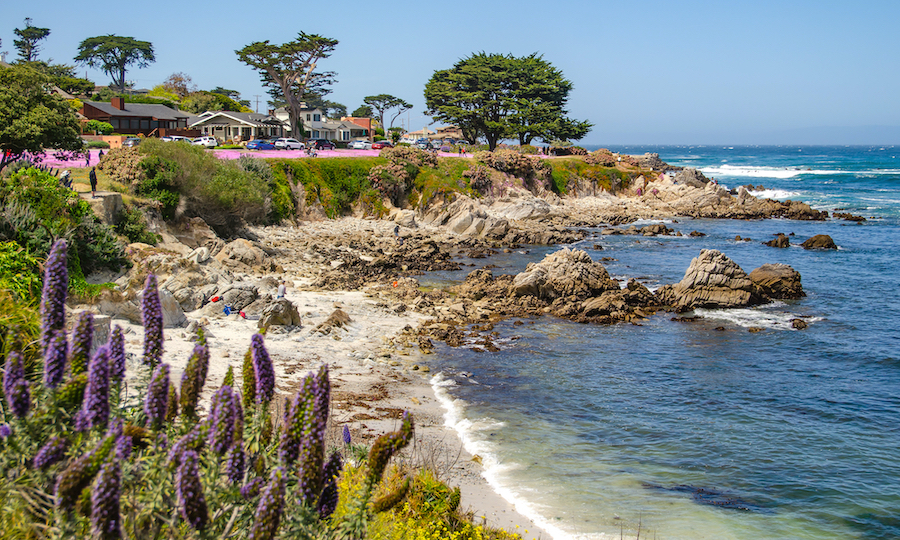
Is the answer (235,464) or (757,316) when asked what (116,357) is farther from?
(757,316)

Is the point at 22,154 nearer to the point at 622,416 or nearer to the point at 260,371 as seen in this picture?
the point at 622,416

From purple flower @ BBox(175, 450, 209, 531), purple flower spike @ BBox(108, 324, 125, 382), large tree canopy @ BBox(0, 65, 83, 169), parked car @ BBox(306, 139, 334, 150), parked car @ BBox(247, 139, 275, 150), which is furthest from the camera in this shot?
parked car @ BBox(306, 139, 334, 150)

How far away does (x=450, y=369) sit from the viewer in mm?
20438

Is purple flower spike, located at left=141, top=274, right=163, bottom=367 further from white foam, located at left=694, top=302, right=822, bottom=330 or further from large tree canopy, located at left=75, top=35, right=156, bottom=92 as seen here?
large tree canopy, located at left=75, top=35, right=156, bottom=92

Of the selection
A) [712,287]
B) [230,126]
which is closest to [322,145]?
[230,126]

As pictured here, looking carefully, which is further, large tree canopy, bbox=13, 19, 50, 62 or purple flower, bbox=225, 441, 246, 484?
large tree canopy, bbox=13, 19, 50, 62

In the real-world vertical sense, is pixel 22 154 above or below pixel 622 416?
above

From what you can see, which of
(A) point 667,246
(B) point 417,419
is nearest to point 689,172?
(A) point 667,246

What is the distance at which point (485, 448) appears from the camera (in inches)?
579

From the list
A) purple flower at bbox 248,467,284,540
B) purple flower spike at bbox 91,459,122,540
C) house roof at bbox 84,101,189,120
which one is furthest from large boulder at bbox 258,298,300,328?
house roof at bbox 84,101,189,120

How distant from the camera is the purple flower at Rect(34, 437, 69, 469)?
4.19 metres

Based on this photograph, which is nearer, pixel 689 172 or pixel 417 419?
pixel 417 419

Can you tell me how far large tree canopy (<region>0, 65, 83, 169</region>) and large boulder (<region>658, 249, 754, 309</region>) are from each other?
1125 inches

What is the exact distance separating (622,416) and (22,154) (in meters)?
26.9
